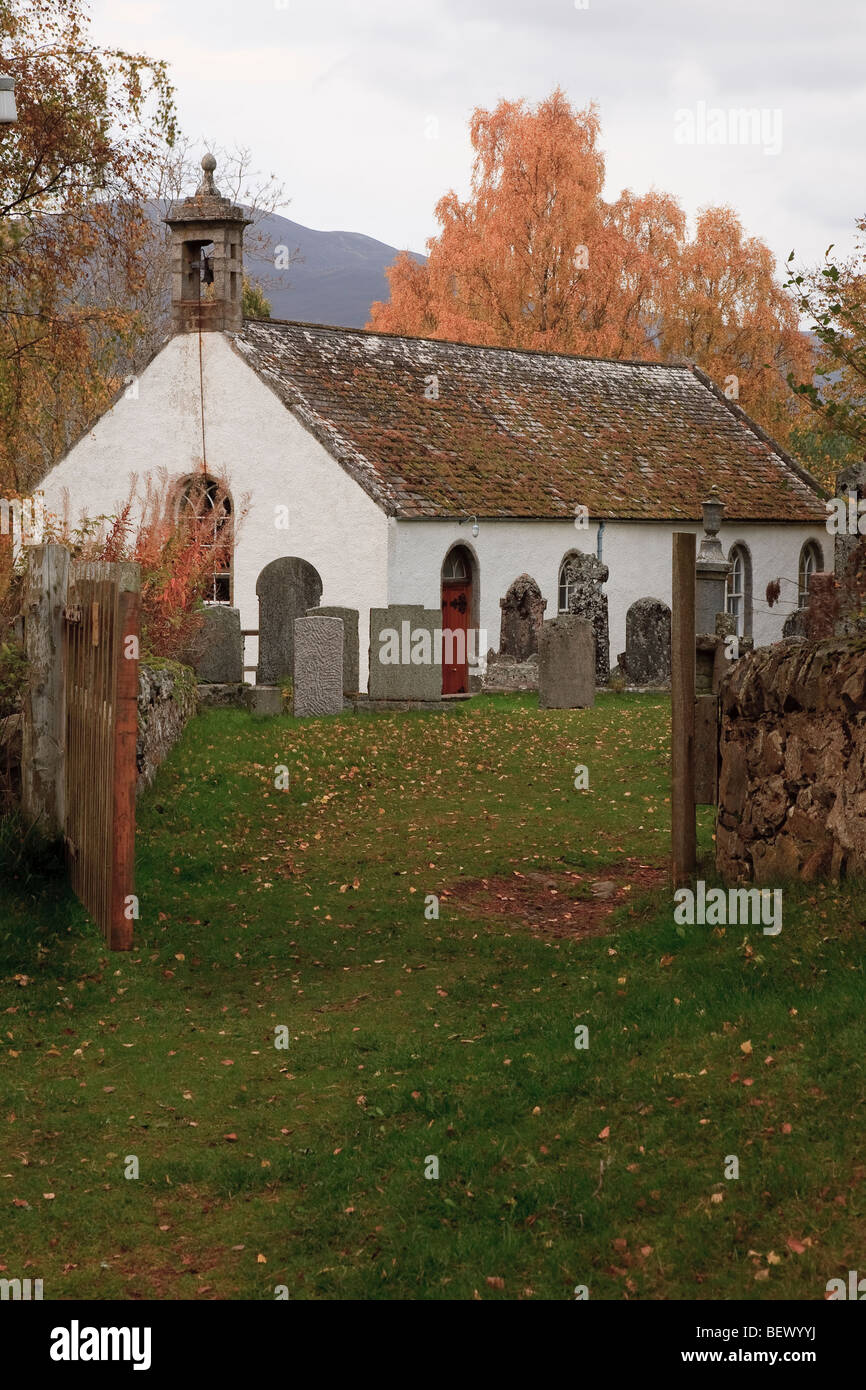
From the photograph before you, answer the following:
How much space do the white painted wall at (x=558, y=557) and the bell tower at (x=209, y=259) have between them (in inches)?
224

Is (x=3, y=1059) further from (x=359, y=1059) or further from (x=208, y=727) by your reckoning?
(x=208, y=727)

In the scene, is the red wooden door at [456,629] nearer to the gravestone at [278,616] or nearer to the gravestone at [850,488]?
the gravestone at [278,616]

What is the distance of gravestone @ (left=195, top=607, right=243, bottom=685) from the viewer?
65.6 feet

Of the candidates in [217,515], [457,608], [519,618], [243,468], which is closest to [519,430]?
[457,608]

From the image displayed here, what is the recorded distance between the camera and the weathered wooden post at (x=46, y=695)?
10867 mm

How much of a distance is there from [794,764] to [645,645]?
17070mm

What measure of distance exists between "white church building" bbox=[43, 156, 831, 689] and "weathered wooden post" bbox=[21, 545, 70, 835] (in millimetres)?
14628

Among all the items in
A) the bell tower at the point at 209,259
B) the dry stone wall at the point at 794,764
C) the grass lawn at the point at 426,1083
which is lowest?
the grass lawn at the point at 426,1083

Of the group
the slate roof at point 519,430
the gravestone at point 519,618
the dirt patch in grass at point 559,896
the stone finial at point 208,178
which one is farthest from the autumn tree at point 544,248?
the dirt patch in grass at point 559,896

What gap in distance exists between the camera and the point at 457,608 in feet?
90.8

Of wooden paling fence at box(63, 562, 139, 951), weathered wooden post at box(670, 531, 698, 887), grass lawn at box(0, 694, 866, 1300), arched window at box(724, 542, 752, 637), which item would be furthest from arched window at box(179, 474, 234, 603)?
weathered wooden post at box(670, 531, 698, 887)

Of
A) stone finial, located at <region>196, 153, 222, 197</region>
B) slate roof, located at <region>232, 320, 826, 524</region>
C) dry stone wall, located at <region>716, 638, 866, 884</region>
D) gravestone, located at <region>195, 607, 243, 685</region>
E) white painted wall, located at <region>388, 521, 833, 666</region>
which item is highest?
stone finial, located at <region>196, 153, 222, 197</region>

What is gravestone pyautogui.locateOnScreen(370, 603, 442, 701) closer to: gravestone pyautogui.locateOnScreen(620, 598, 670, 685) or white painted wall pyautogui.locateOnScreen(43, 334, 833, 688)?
white painted wall pyautogui.locateOnScreen(43, 334, 833, 688)

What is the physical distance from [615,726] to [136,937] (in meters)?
10.8
